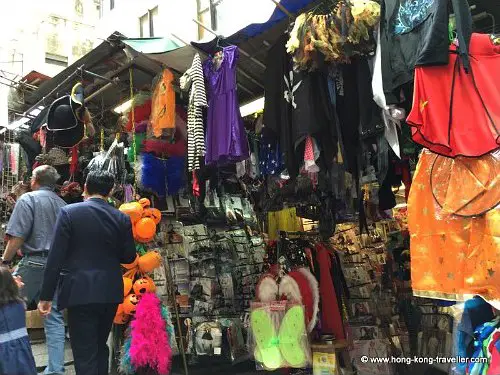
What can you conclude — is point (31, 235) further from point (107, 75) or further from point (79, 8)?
point (79, 8)

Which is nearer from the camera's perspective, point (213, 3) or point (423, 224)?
point (423, 224)

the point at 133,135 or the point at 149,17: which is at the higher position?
the point at 149,17

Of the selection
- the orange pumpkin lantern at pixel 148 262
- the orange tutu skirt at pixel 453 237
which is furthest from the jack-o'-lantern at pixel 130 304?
the orange tutu skirt at pixel 453 237

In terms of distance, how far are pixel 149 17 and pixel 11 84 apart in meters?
11.1

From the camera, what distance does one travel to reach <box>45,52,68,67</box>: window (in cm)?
1634

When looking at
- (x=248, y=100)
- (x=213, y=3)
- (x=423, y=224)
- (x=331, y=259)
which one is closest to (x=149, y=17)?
(x=213, y=3)

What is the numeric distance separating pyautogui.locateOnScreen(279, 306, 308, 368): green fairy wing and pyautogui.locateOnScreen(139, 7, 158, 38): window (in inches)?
569

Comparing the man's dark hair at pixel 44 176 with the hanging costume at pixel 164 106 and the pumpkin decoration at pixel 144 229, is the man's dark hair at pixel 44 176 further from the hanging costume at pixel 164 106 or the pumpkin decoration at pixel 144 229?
the hanging costume at pixel 164 106

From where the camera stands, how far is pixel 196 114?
409 cm

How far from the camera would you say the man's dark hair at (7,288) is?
3.16 metres

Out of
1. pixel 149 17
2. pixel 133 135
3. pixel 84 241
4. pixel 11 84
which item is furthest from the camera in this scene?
pixel 149 17

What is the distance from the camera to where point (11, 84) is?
6.55m

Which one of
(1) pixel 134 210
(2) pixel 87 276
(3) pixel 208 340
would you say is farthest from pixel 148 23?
(2) pixel 87 276

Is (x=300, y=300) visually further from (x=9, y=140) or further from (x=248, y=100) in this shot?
(x=9, y=140)
